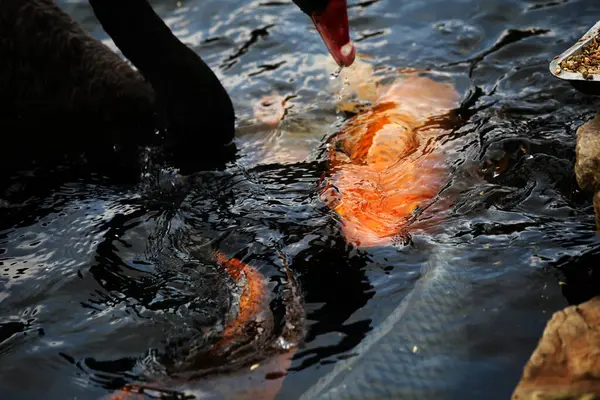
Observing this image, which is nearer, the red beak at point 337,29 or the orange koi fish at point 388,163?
the orange koi fish at point 388,163

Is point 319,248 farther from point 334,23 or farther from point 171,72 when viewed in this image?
point 171,72

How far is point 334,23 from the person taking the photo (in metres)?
4.27

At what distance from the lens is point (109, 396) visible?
10.1 feet

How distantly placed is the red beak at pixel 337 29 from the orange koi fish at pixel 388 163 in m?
0.54

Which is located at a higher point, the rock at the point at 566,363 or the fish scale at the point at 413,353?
the rock at the point at 566,363

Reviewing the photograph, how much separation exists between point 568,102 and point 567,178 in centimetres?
101

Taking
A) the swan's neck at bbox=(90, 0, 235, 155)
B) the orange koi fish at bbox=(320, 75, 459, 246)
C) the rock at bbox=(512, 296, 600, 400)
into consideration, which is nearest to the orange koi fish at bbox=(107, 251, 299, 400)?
the orange koi fish at bbox=(320, 75, 459, 246)

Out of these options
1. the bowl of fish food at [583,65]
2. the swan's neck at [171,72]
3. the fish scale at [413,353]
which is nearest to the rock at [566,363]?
the fish scale at [413,353]

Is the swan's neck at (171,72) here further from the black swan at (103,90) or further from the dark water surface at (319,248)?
the dark water surface at (319,248)

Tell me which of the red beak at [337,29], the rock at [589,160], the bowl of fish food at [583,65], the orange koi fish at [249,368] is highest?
the red beak at [337,29]

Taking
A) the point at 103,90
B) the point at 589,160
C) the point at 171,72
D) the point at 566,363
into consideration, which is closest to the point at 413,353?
the point at 566,363

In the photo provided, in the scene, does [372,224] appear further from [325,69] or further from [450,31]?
[450,31]

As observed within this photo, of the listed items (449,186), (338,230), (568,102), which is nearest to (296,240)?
(338,230)

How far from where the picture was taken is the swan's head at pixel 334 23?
4234 mm
